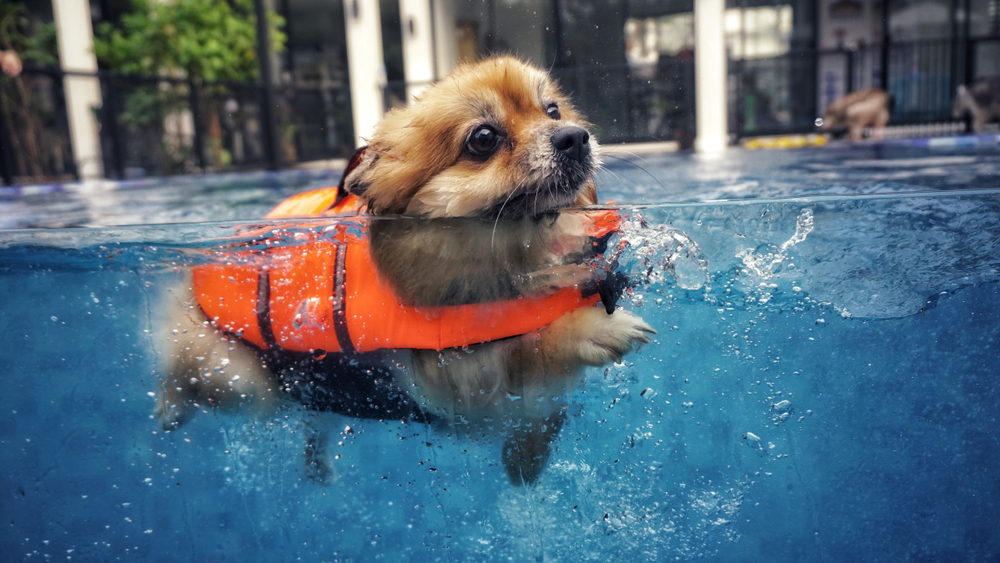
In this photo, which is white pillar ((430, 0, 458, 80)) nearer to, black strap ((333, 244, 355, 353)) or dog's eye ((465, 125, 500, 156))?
black strap ((333, 244, 355, 353))

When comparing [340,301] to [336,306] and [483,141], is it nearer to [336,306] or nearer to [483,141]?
[336,306]

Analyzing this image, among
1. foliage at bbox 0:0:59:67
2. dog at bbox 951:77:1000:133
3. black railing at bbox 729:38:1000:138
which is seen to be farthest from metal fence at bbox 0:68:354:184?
dog at bbox 951:77:1000:133

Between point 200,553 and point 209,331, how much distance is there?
112cm

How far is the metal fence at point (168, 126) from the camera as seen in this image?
9164mm

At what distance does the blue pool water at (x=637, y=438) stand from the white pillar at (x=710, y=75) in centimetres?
677

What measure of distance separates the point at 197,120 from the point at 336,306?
8.92 metres

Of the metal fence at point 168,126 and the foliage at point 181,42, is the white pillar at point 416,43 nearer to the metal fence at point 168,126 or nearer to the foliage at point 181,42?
the metal fence at point 168,126

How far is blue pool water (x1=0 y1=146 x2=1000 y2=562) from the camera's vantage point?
2.94 m

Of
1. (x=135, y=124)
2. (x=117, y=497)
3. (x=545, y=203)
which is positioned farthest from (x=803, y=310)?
(x=135, y=124)

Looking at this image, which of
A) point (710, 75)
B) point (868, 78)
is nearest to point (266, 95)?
point (710, 75)

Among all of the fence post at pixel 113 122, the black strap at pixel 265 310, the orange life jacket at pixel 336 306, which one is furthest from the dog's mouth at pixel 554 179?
→ the fence post at pixel 113 122

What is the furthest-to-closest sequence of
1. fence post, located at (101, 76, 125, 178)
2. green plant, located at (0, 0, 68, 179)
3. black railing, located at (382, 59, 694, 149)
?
fence post, located at (101, 76, 125, 178), green plant, located at (0, 0, 68, 179), black railing, located at (382, 59, 694, 149)

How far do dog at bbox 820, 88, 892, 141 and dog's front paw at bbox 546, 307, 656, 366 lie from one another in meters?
8.56

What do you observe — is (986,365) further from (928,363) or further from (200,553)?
(200,553)
